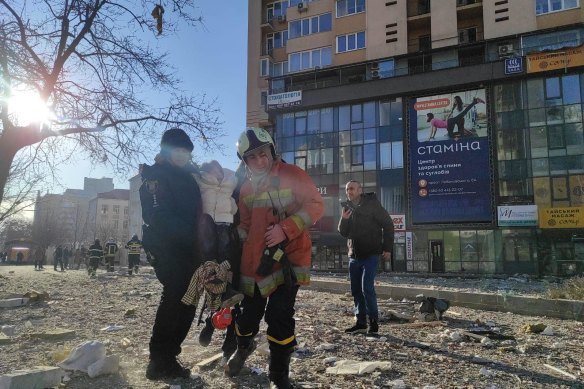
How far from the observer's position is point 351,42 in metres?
35.6

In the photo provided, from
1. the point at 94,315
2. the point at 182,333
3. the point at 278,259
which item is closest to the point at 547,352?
the point at 278,259

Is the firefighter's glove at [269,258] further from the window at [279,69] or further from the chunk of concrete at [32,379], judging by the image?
the window at [279,69]

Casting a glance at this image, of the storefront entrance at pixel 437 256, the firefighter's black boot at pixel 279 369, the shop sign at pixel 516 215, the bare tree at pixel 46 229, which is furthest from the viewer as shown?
the bare tree at pixel 46 229

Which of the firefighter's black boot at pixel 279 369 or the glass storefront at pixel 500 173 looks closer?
the firefighter's black boot at pixel 279 369

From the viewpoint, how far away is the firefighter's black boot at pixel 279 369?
3041 millimetres

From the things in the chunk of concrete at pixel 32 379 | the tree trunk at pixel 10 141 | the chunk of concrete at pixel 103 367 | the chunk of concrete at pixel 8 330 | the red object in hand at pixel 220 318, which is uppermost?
the tree trunk at pixel 10 141

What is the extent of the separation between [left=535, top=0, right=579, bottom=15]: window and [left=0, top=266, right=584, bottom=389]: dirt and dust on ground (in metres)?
29.7

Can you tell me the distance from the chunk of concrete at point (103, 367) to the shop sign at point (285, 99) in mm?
33752

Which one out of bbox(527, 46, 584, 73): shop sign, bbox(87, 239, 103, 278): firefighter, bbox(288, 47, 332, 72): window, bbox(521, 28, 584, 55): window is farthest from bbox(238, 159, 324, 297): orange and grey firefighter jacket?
bbox(288, 47, 332, 72): window

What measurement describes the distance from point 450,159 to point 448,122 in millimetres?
2750

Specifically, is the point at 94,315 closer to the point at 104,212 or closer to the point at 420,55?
the point at 420,55

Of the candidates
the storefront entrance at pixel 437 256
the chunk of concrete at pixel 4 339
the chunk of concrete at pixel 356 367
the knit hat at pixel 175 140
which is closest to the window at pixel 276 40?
the storefront entrance at pixel 437 256

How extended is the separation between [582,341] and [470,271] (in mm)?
26893

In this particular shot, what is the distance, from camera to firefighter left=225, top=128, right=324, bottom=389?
10.2 feet
